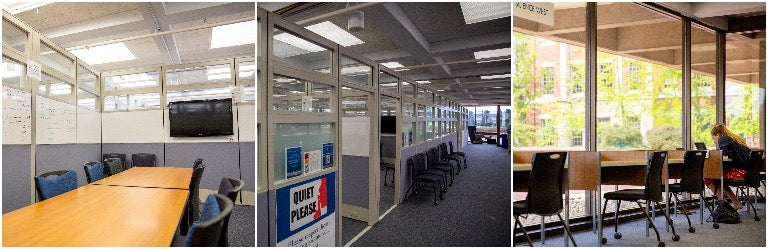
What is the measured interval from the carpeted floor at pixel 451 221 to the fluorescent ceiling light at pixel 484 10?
201 cm

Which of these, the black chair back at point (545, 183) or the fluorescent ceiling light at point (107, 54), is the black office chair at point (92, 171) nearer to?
the fluorescent ceiling light at point (107, 54)

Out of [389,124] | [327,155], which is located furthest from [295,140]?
[389,124]

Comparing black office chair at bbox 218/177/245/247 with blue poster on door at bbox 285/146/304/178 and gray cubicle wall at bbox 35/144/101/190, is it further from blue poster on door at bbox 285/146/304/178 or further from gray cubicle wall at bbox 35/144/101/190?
gray cubicle wall at bbox 35/144/101/190

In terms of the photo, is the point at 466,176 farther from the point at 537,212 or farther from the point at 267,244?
the point at 267,244

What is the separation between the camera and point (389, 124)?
15.3 ft

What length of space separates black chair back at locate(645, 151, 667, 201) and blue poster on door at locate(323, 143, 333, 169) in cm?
263

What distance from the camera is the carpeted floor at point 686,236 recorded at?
3.09 metres

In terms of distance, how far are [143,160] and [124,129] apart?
58 cm

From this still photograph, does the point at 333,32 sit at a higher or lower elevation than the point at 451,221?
higher

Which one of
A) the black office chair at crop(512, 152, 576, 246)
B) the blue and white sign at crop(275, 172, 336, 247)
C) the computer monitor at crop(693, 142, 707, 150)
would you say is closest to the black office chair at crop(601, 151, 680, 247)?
the black office chair at crop(512, 152, 576, 246)

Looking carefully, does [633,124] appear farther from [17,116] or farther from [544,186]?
[17,116]

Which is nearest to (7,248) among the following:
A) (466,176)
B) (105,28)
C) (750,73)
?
(105,28)

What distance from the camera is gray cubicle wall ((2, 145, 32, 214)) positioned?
2.96 meters

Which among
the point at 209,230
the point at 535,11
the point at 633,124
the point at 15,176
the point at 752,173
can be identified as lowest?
the point at 752,173
